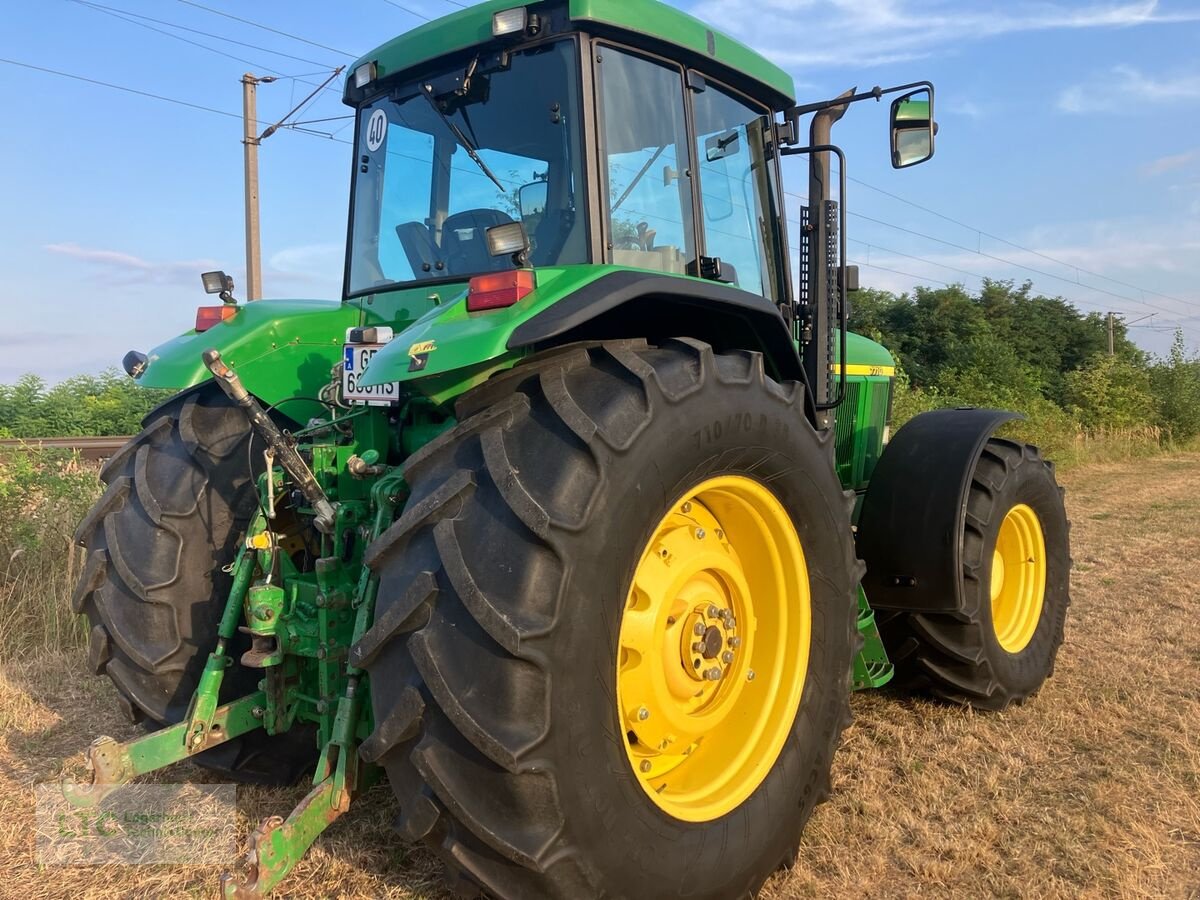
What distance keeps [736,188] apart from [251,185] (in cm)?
1162

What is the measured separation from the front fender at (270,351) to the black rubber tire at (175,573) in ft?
0.45

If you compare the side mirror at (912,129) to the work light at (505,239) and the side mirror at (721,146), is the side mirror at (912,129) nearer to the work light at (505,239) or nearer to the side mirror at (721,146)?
the side mirror at (721,146)

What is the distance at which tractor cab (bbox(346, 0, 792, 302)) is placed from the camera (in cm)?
Result: 263

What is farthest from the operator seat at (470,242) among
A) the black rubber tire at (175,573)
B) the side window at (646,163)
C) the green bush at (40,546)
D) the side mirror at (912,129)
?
the green bush at (40,546)

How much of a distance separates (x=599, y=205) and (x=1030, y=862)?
2285 millimetres

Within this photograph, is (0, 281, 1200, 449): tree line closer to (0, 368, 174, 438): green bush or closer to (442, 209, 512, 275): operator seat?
(0, 368, 174, 438): green bush

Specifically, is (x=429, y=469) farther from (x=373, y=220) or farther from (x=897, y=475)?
(x=897, y=475)

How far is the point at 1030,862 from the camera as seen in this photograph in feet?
8.38

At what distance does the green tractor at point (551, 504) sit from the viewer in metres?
1.88

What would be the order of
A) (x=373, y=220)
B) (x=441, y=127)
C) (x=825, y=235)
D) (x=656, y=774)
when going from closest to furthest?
1. (x=656, y=774)
2. (x=441, y=127)
3. (x=373, y=220)
4. (x=825, y=235)

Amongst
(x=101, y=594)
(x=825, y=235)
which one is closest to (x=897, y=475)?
(x=825, y=235)

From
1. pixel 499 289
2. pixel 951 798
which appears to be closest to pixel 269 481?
pixel 499 289

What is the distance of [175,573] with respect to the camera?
9.18 feet

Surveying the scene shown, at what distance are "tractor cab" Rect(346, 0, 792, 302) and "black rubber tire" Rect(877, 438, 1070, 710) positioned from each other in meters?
→ 1.29
